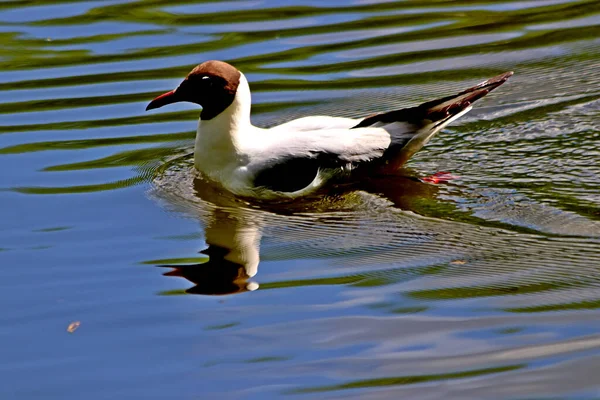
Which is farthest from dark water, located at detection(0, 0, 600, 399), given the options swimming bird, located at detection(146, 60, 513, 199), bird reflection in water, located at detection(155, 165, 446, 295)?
swimming bird, located at detection(146, 60, 513, 199)

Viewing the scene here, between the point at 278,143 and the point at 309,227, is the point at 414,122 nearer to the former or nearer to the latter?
the point at 278,143

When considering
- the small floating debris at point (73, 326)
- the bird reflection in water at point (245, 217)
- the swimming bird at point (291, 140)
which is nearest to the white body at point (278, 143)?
the swimming bird at point (291, 140)

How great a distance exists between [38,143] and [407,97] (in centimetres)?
275

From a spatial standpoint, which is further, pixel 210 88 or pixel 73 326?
pixel 210 88

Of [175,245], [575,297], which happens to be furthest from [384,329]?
[175,245]

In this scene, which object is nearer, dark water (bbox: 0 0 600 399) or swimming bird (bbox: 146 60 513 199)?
dark water (bbox: 0 0 600 399)

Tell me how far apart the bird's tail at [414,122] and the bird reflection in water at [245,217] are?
0.17 metres

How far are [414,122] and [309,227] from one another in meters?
1.27

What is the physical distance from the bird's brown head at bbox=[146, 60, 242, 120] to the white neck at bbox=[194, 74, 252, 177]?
4 cm

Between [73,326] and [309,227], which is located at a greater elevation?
[309,227]

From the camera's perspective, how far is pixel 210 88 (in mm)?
7039

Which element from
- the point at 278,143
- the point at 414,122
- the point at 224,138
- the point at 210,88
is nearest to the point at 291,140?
the point at 278,143

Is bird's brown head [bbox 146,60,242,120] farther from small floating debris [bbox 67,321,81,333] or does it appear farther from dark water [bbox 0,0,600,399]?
small floating debris [bbox 67,321,81,333]

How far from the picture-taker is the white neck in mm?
6969
